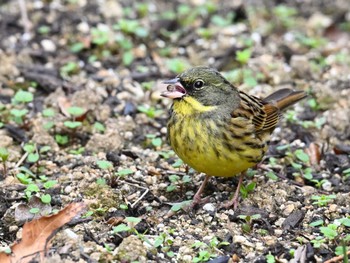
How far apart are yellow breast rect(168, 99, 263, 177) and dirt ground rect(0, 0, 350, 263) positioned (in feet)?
1.07

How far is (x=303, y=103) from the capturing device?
6.73 meters

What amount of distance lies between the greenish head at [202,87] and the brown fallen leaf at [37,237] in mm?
1069

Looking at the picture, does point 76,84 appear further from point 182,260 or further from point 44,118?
point 182,260

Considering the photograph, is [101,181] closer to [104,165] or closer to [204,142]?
[104,165]

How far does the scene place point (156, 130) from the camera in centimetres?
Result: 626

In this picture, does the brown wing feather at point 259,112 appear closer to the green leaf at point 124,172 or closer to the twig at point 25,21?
the green leaf at point 124,172

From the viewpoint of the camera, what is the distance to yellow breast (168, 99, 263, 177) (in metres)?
4.85

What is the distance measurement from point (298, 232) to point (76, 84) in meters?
2.85

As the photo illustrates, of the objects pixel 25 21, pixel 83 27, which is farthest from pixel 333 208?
pixel 25 21

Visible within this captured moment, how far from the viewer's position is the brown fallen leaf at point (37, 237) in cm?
418

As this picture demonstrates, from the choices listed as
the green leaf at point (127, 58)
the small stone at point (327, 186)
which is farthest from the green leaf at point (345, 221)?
the green leaf at point (127, 58)

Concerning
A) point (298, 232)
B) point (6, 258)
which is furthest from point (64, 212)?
point (298, 232)

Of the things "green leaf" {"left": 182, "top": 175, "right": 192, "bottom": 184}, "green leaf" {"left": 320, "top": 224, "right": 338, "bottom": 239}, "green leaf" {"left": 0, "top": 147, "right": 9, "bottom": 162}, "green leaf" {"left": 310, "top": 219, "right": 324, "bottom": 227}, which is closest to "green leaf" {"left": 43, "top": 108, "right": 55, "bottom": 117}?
"green leaf" {"left": 0, "top": 147, "right": 9, "bottom": 162}

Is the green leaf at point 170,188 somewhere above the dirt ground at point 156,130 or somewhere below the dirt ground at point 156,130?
below
